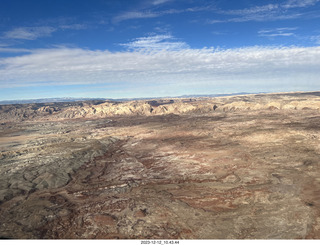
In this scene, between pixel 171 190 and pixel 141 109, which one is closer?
pixel 171 190

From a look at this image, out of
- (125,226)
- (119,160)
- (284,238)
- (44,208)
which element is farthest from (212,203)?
(119,160)

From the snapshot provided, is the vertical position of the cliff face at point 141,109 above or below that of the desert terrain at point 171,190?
above

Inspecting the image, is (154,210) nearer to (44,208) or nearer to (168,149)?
(44,208)

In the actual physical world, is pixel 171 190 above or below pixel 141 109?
below

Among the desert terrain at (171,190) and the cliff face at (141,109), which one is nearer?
the desert terrain at (171,190)

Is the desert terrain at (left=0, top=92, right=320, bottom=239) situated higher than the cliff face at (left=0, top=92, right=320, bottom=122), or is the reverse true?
the cliff face at (left=0, top=92, right=320, bottom=122)

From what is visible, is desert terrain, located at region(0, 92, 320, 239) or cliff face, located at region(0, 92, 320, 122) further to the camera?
cliff face, located at region(0, 92, 320, 122)

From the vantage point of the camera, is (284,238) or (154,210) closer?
(284,238)

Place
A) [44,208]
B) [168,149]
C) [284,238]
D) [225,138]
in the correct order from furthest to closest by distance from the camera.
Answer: [225,138] → [168,149] → [44,208] → [284,238]

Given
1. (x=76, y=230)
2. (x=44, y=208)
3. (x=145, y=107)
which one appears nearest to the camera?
(x=76, y=230)
